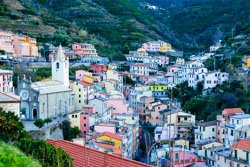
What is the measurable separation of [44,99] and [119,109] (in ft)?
22.5

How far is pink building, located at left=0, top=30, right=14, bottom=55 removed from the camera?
3647 centimetres

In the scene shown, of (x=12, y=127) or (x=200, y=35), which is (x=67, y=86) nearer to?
(x=12, y=127)

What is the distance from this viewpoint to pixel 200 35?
6875 cm

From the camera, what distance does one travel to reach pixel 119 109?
29.1 m

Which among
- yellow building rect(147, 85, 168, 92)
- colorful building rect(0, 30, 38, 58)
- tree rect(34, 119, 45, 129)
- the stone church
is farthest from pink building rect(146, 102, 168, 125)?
colorful building rect(0, 30, 38, 58)

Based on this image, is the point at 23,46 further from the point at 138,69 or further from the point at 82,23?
the point at 82,23

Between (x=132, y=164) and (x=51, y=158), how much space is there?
5.10 ft

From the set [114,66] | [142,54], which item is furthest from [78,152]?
[142,54]

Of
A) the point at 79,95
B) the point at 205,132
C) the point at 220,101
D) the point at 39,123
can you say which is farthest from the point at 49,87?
the point at 220,101

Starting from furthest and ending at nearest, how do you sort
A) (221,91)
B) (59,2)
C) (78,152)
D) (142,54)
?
(59,2)
(142,54)
(221,91)
(78,152)

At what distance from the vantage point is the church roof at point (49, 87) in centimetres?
2361

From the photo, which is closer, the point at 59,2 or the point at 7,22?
the point at 7,22

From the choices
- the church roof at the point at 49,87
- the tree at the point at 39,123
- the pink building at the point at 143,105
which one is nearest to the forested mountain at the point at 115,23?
the pink building at the point at 143,105

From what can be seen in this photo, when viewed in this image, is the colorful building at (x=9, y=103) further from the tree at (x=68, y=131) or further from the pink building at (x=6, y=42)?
the pink building at (x=6, y=42)
